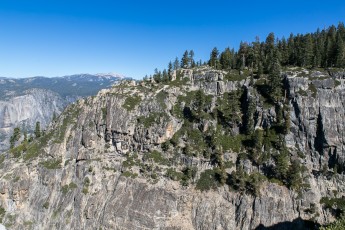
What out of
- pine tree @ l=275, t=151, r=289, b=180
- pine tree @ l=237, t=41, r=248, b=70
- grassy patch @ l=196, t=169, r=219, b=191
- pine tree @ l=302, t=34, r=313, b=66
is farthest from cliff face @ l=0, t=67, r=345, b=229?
pine tree @ l=237, t=41, r=248, b=70

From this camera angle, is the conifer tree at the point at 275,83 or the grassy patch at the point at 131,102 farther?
the grassy patch at the point at 131,102

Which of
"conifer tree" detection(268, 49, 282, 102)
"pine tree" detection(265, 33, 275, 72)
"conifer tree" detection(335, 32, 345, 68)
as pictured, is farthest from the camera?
"pine tree" detection(265, 33, 275, 72)

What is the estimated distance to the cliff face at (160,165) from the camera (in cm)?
9199

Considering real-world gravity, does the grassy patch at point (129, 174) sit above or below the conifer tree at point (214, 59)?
below

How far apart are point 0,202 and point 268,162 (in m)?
102

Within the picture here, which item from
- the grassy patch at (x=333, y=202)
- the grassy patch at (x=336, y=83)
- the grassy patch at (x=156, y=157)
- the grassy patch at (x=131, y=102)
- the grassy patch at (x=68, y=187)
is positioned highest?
the grassy patch at (x=336, y=83)

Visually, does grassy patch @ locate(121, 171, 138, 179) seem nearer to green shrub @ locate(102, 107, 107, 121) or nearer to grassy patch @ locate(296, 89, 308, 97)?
green shrub @ locate(102, 107, 107, 121)

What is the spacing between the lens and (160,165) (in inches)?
4173

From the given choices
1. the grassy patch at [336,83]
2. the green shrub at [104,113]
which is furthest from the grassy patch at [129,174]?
the grassy patch at [336,83]

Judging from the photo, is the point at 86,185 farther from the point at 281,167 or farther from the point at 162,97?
the point at 281,167

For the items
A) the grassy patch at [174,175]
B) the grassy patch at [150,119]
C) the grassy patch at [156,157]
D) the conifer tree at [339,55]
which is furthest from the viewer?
the grassy patch at [150,119]

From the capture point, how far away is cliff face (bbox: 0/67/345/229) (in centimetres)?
9199

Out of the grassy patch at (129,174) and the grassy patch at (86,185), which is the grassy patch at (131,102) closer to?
the grassy patch at (129,174)

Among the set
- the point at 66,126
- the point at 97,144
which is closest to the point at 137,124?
the point at 97,144
